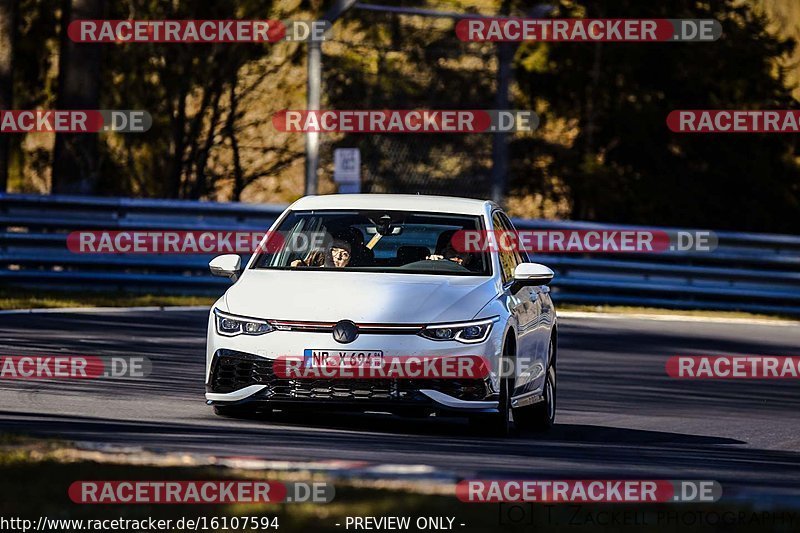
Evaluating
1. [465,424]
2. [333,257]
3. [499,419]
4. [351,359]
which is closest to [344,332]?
[351,359]

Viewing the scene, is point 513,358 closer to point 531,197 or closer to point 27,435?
point 27,435

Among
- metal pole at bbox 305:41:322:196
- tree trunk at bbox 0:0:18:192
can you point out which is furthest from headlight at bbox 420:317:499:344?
tree trunk at bbox 0:0:18:192

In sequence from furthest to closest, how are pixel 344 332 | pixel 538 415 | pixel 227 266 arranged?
pixel 538 415 < pixel 227 266 < pixel 344 332

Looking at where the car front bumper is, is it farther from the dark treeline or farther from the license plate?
the dark treeline

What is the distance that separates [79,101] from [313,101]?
147 inches

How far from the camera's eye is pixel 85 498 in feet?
26.3

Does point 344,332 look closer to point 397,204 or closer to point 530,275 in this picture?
point 530,275

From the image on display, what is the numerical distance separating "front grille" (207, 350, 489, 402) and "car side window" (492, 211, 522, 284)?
3.98 ft

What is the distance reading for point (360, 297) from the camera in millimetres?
12023

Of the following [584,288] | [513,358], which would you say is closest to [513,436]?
[513,358]

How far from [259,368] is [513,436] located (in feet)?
6.01

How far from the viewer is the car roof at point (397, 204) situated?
44.3ft

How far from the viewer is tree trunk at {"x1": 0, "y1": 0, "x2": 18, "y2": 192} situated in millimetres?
29219

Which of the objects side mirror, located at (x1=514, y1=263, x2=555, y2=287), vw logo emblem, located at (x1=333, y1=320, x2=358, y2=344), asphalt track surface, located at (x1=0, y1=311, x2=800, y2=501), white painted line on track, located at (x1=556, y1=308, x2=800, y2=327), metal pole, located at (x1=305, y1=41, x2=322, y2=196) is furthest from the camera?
metal pole, located at (x1=305, y1=41, x2=322, y2=196)
